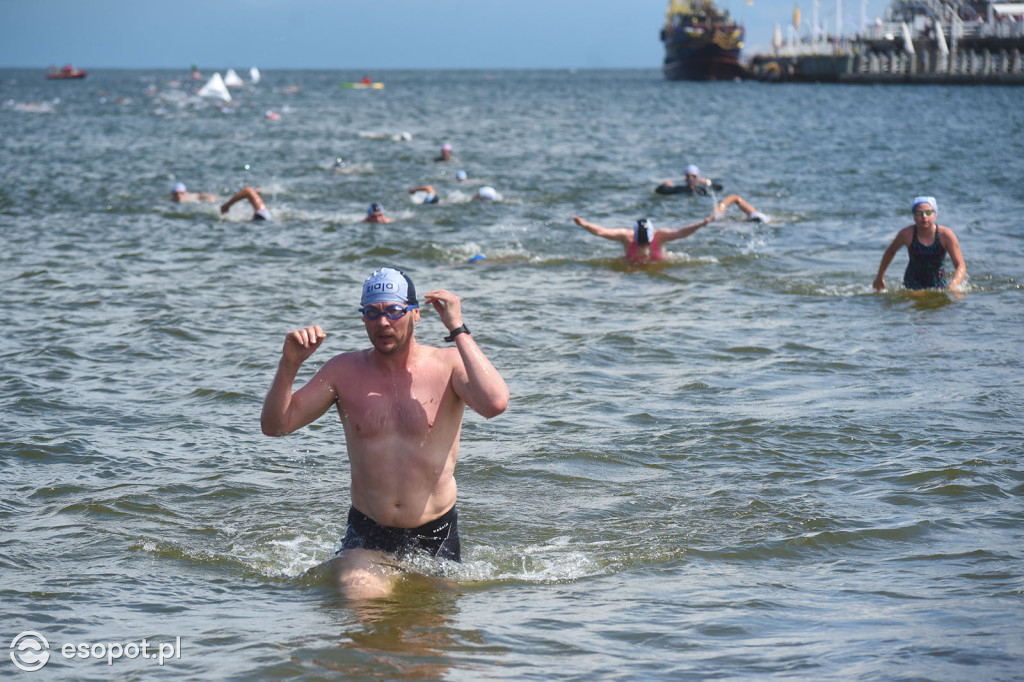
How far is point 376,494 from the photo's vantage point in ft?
19.1

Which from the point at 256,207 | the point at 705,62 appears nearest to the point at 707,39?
the point at 705,62

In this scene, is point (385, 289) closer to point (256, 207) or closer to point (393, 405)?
point (393, 405)

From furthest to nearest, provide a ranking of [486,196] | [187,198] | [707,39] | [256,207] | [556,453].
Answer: [707,39]
[486,196]
[187,198]
[256,207]
[556,453]

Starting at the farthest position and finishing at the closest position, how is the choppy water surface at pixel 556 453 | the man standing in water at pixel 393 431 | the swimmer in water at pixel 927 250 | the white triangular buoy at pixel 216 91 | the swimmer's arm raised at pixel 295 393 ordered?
1. the white triangular buoy at pixel 216 91
2. the swimmer in water at pixel 927 250
3. the man standing in water at pixel 393 431
4. the choppy water surface at pixel 556 453
5. the swimmer's arm raised at pixel 295 393

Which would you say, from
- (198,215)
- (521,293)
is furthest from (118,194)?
(521,293)

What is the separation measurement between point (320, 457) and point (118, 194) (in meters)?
18.3

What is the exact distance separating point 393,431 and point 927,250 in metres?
9.66

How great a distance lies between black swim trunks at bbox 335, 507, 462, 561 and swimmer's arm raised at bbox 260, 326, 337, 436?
661 mm

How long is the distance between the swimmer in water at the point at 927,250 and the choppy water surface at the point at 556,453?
32 cm

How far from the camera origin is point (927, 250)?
13.5 meters

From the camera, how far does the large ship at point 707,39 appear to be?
119500 millimetres

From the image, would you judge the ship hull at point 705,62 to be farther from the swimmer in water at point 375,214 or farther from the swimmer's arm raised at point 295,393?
the swimmer's arm raised at point 295,393

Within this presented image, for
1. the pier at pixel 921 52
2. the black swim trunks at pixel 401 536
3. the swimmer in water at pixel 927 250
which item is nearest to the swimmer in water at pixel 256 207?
the swimmer in water at pixel 927 250

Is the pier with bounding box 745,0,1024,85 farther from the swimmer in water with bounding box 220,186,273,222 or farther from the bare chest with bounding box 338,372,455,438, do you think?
the bare chest with bounding box 338,372,455,438
